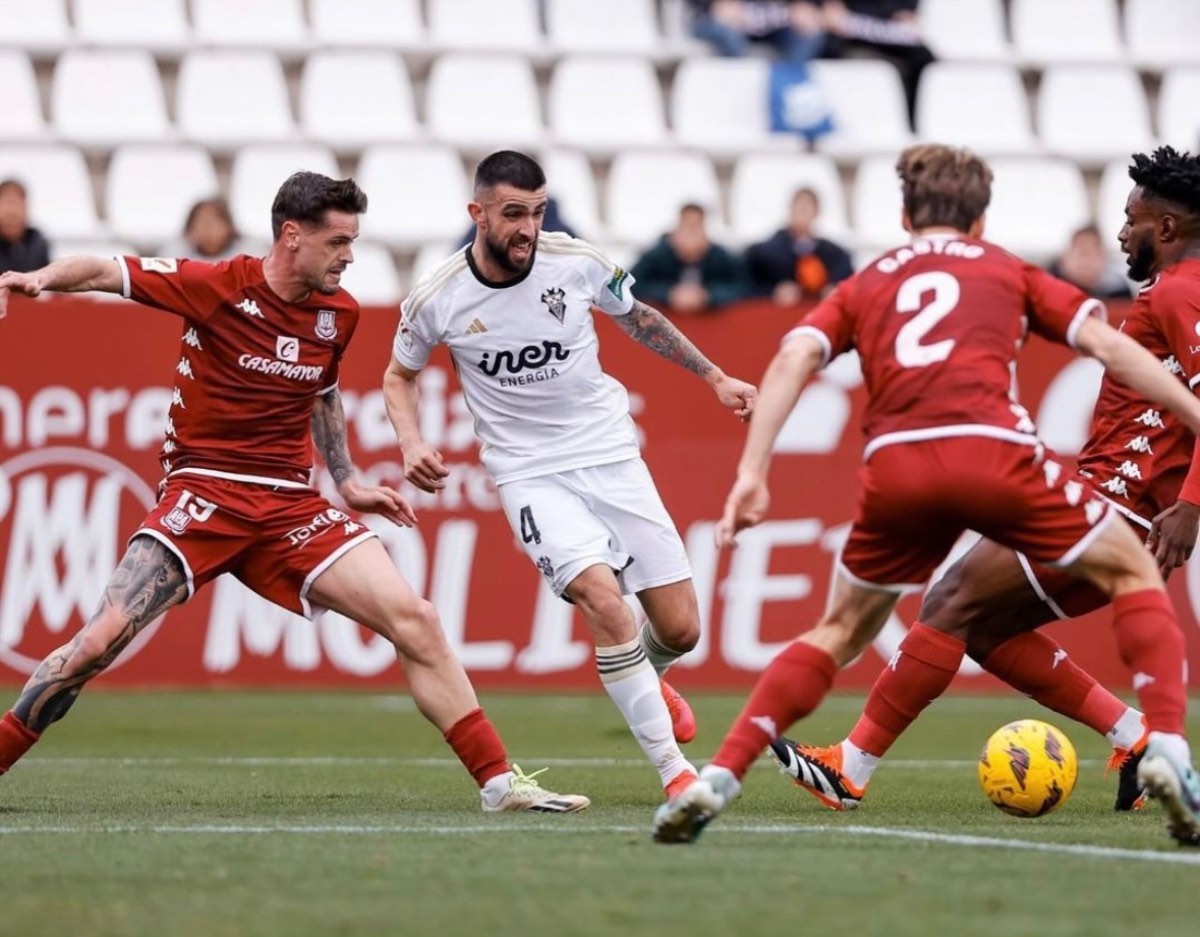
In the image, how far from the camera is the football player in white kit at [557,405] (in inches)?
313

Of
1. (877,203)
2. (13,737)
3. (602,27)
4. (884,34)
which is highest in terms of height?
(602,27)

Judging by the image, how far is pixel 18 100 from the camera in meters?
16.5

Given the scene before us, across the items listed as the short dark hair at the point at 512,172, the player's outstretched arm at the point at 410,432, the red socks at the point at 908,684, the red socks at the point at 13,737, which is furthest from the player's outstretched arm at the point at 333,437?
the red socks at the point at 908,684

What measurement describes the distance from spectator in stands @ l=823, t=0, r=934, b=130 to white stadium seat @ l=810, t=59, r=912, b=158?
422mm

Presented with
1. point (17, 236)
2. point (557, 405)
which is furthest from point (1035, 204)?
point (557, 405)

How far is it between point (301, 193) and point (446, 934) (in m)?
3.86

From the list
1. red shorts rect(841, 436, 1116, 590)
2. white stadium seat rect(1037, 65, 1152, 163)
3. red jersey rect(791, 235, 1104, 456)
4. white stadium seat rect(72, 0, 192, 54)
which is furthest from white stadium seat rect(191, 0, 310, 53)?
red shorts rect(841, 436, 1116, 590)

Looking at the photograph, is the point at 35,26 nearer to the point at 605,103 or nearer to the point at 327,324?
the point at 605,103

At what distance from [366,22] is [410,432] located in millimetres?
10406

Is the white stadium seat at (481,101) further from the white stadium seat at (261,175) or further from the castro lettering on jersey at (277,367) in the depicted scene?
the castro lettering on jersey at (277,367)

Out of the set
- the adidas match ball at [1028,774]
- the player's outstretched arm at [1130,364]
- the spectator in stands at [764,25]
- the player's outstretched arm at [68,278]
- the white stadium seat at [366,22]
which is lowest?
the adidas match ball at [1028,774]

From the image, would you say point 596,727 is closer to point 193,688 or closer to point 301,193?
point 193,688

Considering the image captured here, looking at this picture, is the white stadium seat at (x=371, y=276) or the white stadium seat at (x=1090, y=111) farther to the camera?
the white stadium seat at (x=1090, y=111)

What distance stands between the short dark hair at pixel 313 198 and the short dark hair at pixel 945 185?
2.35 meters
